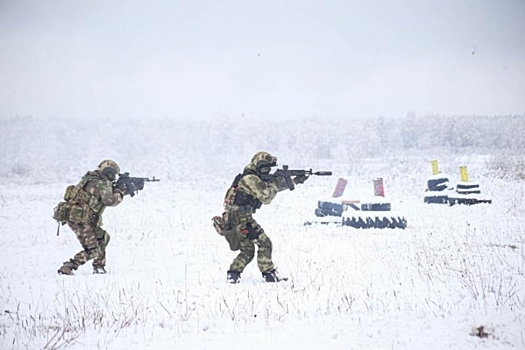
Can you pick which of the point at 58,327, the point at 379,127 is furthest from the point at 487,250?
the point at 379,127

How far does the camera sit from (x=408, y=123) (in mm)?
93625

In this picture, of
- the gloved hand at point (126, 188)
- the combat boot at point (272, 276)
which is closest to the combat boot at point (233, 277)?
the combat boot at point (272, 276)

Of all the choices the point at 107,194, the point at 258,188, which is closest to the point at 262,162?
the point at 258,188

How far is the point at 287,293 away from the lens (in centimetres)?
554

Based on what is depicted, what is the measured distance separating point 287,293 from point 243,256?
1.24 metres

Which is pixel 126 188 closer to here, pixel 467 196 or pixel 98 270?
pixel 98 270

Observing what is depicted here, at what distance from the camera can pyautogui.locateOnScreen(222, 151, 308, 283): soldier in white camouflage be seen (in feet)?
21.3

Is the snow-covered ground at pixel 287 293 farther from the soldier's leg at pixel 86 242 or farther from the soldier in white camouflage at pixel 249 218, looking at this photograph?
the soldier's leg at pixel 86 242

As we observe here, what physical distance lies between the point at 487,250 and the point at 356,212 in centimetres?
465

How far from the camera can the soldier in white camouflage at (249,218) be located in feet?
21.3

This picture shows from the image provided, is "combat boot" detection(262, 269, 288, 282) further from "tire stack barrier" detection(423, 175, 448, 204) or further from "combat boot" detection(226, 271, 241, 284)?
"tire stack barrier" detection(423, 175, 448, 204)

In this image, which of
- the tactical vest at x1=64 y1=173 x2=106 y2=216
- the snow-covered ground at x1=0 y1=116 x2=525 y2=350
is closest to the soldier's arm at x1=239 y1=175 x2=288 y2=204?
the snow-covered ground at x1=0 y1=116 x2=525 y2=350

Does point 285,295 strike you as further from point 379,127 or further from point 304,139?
point 379,127

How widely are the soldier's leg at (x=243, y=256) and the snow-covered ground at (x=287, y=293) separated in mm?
348
